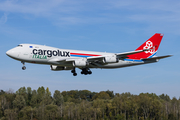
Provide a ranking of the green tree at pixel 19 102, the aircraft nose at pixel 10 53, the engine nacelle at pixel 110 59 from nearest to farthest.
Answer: the aircraft nose at pixel 10 53, the engine nacelle at pixel 110 59, the green tree at pixel 19 102

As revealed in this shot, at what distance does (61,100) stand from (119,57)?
118 meters

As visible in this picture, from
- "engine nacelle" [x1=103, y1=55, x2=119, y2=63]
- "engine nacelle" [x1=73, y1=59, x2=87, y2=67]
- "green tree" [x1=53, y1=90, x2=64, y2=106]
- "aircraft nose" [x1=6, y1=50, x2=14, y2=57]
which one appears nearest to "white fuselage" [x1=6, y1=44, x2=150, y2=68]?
"aircraft nose" [x1=6, y1=50, x2=14, y2=57]

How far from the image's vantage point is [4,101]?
136 m

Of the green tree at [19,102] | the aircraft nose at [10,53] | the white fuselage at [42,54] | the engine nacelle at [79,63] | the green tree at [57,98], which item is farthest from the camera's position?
the green tree at [57,98]

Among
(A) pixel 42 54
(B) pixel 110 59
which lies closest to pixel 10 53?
(A) pixel 42 54

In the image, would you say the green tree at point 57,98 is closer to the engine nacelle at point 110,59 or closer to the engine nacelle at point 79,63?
the engine nacelle at point 79,63

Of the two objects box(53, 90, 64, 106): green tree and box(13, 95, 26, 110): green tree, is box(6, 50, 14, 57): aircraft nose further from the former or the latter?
box(53, 90, 64, 106): green tree

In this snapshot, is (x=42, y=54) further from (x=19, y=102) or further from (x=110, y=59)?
(x=19, y=102)

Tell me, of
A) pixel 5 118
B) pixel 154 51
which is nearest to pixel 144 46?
pixel 154 51

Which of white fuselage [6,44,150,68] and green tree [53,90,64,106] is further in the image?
green tree [53,90,64,106]

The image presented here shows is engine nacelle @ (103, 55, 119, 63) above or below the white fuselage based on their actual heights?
below

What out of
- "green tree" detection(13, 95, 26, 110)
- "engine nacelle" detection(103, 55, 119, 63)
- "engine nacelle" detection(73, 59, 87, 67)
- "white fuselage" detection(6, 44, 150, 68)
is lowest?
"green tree" detection(13, 95, 26, 110)

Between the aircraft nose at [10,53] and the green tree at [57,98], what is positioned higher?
the aircraft nose at [10,53]

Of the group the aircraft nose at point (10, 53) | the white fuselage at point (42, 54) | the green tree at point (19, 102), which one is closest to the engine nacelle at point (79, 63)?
the white fuselage at point (42, 54)
